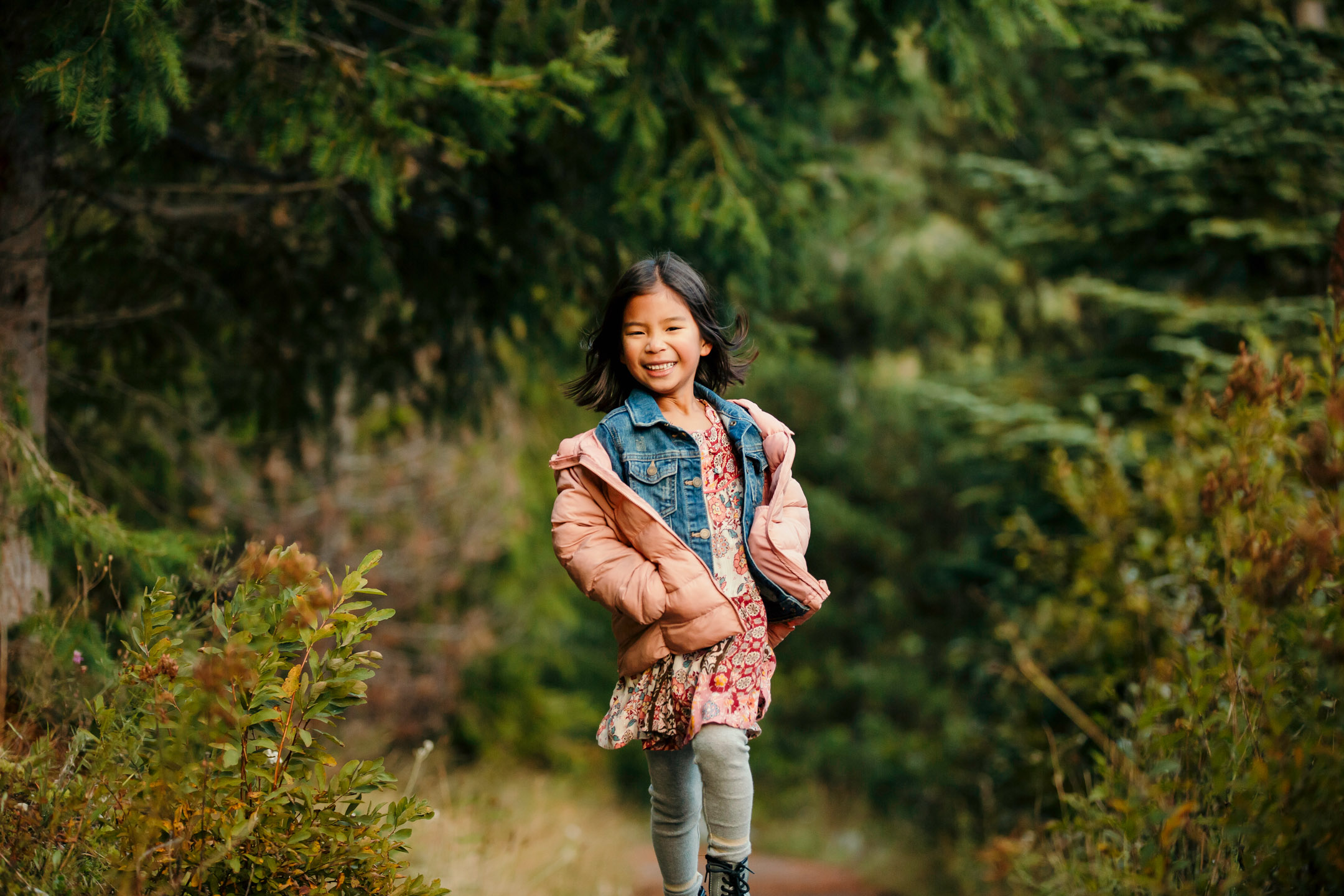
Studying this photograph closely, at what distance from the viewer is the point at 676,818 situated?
2668 millimetres

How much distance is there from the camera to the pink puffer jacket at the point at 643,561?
2.46 m

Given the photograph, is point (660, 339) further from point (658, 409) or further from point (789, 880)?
point (789, 880)

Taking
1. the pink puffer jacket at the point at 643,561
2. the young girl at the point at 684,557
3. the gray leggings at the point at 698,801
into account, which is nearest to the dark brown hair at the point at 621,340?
the young girl at the point at 684,557

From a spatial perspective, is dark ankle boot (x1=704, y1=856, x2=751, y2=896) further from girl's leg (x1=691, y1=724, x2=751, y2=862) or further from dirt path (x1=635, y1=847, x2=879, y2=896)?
dirt path (x1=635, y1=847, x2=879, y2=896)

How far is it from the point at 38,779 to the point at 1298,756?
2.65 meters

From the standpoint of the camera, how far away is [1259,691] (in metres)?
2.29

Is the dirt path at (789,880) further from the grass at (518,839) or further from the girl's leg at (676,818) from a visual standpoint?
the girl's leg at (676,818)

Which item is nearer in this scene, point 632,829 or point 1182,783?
point 1182,783

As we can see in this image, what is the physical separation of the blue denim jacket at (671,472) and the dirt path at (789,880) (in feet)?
14.7

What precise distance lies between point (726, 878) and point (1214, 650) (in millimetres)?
1536

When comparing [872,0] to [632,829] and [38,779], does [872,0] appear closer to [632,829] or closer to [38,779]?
[38,779]

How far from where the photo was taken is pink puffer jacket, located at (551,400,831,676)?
96.8 inches

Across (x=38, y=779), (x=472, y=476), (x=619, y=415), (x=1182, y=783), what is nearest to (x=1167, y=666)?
(x=1182, y=783)

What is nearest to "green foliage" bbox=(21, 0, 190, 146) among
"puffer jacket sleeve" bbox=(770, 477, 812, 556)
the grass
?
"puffer jacket sleeve" bbox=(770, 477, 812, 556)
